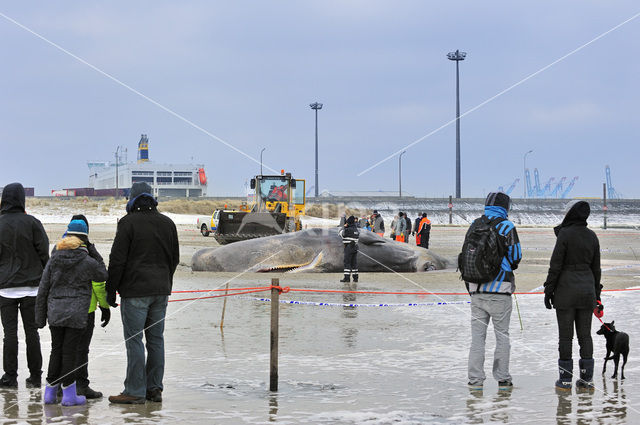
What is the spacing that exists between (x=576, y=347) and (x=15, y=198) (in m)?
6.66

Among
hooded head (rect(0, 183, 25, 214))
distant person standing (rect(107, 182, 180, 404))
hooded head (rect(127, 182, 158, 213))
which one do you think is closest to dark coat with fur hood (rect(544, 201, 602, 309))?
distant person standing (rect(107, 182, 180, 404))

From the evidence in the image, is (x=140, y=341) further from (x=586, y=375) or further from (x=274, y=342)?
(x=586, y=375)

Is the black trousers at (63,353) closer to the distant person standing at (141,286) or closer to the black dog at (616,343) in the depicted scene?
the distant person standing at (141,286)

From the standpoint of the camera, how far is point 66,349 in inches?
286

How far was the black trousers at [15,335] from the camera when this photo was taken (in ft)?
25.8

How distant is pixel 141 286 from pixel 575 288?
4.14 metres

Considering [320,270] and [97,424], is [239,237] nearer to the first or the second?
[320,270]

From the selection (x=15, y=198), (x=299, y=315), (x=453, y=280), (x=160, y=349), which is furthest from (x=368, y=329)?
(x=453, y=280)

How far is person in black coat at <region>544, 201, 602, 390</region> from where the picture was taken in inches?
321

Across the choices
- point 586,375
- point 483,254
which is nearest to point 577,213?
point 483,254

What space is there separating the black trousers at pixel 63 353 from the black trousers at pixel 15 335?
0.65 m

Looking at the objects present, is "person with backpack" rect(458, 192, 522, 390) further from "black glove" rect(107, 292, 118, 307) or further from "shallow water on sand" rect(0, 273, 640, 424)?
"black glove" rect(107, 292, 118, 307)

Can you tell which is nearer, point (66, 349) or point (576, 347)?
point (66, 349)

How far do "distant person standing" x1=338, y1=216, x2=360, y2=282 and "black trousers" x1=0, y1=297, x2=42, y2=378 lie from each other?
10733mm
